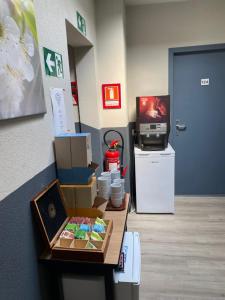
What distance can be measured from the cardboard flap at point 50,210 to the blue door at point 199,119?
7.86 ft

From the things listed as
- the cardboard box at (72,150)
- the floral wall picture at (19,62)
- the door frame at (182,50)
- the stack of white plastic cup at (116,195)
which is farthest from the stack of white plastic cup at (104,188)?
the door frame at (182,50)

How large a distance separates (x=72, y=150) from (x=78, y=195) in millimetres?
268

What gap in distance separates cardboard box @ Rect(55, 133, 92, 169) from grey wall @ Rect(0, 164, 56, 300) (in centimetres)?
15

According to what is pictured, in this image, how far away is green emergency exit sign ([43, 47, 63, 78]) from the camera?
125 cm

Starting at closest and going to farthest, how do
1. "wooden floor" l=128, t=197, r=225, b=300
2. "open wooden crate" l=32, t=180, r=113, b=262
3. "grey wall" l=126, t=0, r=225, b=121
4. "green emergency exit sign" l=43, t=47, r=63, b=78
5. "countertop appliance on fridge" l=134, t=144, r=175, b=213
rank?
"open wooden crate" l=32, t=180, r=113, b=262
"green emergency exit sign" l=43, t=47, r=63, b=78
"wooden floor" l=128, t=197, r=225, b=300
"countertop appliance on fridge" l=134, t=144, r=175, b=213
"grey wall" l=126, t=0, r=225, b=121

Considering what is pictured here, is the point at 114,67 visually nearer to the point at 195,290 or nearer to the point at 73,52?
the point at 73,52

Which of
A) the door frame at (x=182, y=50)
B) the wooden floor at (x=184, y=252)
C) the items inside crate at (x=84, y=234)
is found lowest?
the wooden floor at (x=184, y=252)

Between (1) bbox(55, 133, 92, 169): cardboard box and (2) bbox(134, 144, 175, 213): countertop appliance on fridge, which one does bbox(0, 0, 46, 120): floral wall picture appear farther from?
(2) bbox(134, 144, 175, 213): countertop appliance on fridge

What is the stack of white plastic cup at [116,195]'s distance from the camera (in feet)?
5.15

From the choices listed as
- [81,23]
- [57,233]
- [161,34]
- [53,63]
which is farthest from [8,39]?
[161,34]

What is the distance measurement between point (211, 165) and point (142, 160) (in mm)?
1185

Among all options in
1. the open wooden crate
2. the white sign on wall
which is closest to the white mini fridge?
the open wooden crate

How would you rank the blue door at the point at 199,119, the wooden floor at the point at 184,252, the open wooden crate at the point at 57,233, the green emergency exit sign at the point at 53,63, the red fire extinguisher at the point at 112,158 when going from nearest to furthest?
the open wooden crate at the point at 57,233 → the green emergency exit sign at the point at 53,63 → the wooden floor at the point at 184,252 → the red fire extinguisher at the point at 112,158 → the blue door at the point at 199,119

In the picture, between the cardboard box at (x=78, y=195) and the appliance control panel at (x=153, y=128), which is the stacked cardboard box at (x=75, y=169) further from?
the appliance control panel at (x=153, y=128)
